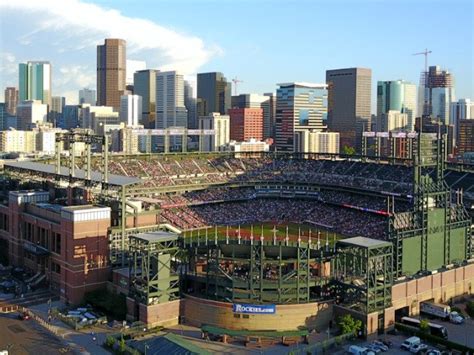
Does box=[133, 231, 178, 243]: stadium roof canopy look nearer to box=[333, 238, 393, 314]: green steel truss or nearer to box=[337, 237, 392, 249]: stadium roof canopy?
box=[333, 238, 393, 314]: green steel truss

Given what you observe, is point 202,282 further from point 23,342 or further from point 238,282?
point 23,342

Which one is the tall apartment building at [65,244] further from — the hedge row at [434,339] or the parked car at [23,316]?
the hedge row at [434,339]

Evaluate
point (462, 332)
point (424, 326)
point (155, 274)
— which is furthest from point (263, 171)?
point (424, 326)

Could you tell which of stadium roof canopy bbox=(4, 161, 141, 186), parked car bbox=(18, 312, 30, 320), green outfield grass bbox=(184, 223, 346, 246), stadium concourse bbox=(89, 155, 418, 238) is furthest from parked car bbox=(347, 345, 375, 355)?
stadium concourse bbox=(89, 155, 418, 238)

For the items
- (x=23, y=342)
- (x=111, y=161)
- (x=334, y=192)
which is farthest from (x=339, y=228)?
(x=23, y=342)

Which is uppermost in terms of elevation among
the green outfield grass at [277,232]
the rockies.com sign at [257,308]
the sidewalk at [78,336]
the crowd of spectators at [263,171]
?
the crowd of spectators at [263,171]

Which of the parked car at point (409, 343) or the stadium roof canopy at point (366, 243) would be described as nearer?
the parked car at point (409, 343)

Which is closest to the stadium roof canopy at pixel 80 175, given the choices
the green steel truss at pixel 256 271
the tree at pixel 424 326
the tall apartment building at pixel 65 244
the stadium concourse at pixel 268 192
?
the tall apartment building at pixel 65 244
